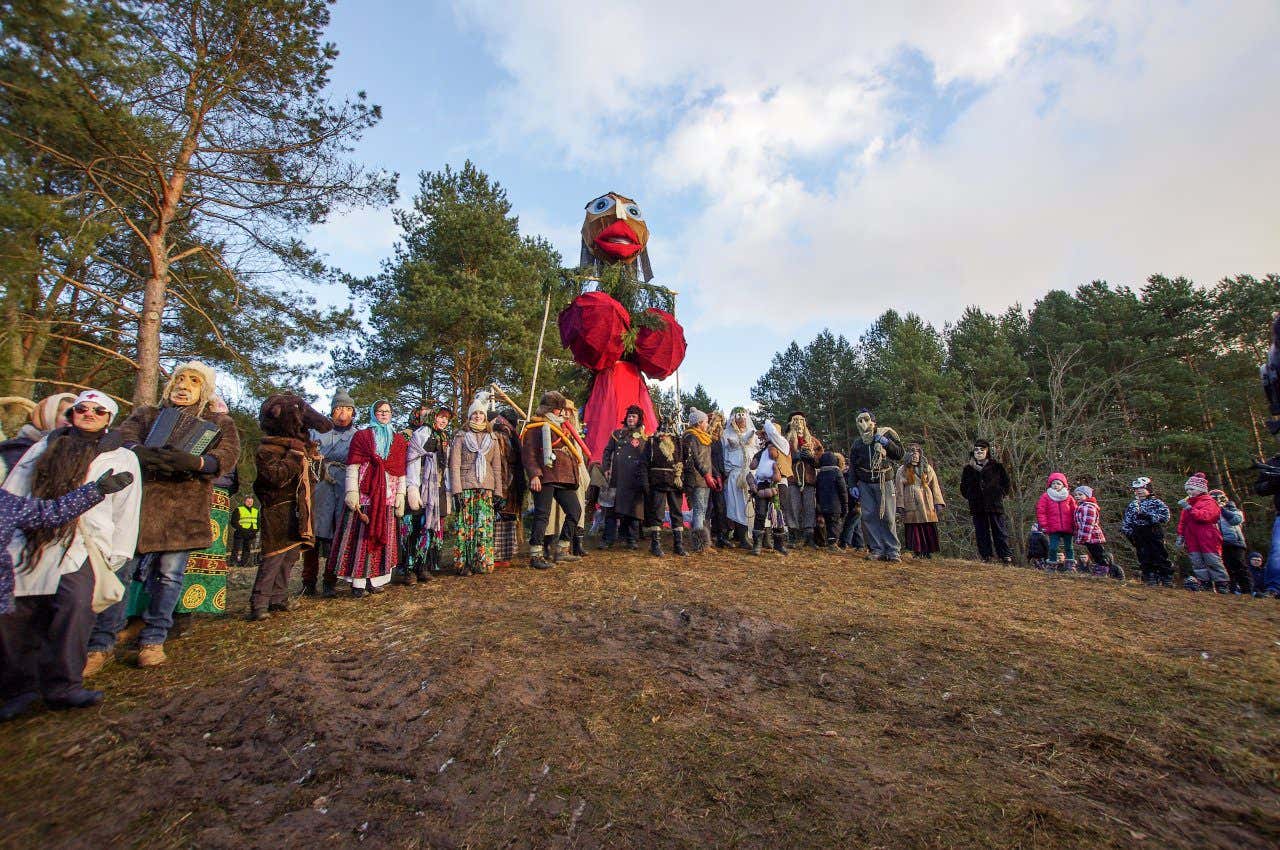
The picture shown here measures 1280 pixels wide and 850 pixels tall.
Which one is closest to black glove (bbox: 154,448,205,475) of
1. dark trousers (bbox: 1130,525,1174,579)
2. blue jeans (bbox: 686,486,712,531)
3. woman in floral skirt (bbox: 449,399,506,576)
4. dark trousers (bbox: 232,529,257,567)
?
woman in floral skirt (bbox: 449,399,506,576)

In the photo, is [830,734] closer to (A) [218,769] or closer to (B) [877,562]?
(A) [218,769]

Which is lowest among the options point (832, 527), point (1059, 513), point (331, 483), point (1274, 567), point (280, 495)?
point (1274, 567)

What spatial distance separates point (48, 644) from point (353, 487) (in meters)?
2.23

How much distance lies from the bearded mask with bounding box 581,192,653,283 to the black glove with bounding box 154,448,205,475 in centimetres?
916

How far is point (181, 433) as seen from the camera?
13.1 feet

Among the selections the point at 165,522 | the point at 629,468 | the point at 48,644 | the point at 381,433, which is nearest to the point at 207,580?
the point at 165,522

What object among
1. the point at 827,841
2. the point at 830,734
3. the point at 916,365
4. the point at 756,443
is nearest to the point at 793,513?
the point at 756,443

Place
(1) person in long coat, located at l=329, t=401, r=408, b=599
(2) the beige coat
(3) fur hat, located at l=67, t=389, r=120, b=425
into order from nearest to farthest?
(3) fur hat, located at l=67, t=389, r=120, b=425
(1) person in long coat, located at l=329, t=401, r=408, b=599
(2) the beige coat

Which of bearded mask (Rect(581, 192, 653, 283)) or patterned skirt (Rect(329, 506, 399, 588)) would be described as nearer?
patterned skirt (Rect(329, 506, 399, 588))

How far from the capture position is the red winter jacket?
7.78m

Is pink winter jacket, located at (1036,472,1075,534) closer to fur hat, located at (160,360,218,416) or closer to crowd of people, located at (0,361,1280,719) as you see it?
crowd of people, located at (0,361,1280,719)

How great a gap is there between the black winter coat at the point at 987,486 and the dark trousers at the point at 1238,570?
2737mm

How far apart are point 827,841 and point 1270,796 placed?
1.86m

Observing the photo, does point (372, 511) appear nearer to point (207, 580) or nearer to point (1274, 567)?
point (207, 580)
